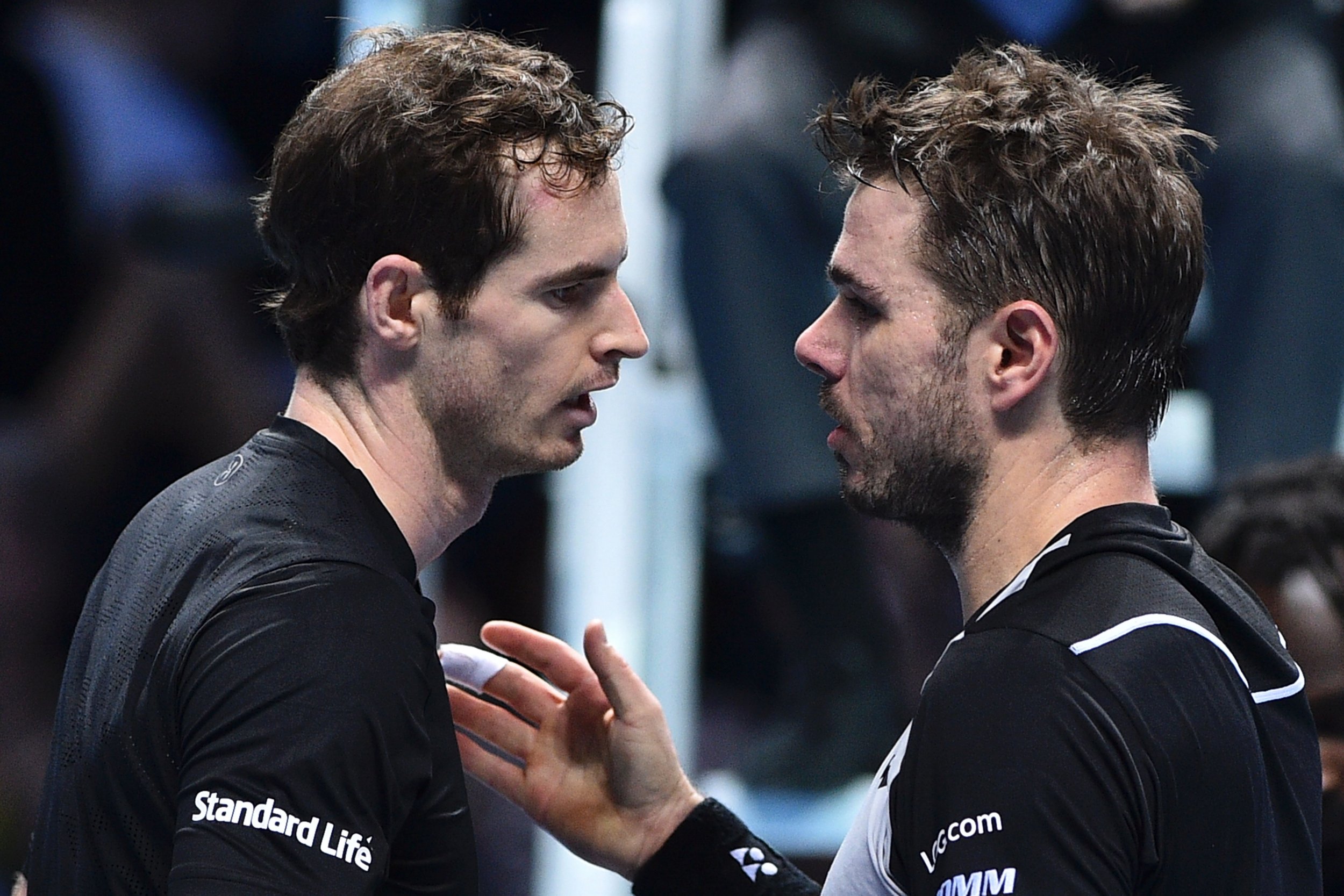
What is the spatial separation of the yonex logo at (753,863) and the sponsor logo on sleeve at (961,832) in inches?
22.8

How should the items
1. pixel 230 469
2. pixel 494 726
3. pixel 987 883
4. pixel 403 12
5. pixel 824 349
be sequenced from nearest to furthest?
pixel 987 883
pixel 230 469
pixel 824 349
pixel 494 726
pixel 403 12

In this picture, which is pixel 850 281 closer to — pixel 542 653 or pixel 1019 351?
pixel 1019 351

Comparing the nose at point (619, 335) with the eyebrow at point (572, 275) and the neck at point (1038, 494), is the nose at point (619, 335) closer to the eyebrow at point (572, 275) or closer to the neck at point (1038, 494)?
the eyebrow at point (572, 275)

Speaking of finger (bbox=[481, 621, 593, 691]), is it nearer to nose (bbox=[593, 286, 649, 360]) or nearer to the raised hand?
the raised hand

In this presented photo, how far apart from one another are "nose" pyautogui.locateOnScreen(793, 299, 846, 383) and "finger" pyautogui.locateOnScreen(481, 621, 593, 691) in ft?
1.49

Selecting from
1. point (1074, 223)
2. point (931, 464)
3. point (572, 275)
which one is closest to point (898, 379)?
point (931, 464)

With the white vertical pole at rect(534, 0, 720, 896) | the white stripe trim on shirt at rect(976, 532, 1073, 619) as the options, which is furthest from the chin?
the white vertical pole at rect(534, 0, 720, 896)

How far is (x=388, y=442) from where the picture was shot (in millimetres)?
1711

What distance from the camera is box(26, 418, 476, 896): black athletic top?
1.39m

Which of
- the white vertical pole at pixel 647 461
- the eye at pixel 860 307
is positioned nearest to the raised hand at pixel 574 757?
the eye at pixel 860 307

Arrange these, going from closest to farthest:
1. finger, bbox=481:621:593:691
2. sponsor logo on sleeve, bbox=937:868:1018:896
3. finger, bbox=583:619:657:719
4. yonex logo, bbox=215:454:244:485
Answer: sponsor logo on sleeve, bbox=937:868:1018:896
yonex logo, bbox=215:454:244:485
finger, bbox=583:619:657:719
finger, bbox=481:621:593:691

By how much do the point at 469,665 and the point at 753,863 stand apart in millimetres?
385

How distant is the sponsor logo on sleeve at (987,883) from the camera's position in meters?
1.35

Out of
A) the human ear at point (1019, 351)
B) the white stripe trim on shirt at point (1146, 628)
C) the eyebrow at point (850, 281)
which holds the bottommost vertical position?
the white stripe trim on shirt at point (1146, 628)
